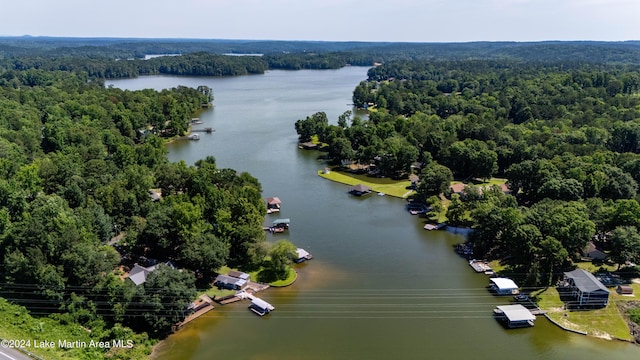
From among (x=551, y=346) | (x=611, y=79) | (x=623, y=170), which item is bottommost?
(x=551, y=346)

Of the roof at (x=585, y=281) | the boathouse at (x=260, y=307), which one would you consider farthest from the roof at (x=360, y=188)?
the roof at (x=585, y=281)

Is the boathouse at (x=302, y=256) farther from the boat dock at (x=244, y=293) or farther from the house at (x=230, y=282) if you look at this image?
the house at (x=230, y=282)

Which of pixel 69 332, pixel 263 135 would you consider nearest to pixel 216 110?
pixel 263 135

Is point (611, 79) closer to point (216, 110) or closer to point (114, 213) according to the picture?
point (216, 110)

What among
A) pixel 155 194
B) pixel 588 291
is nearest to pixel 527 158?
pixel 588 291

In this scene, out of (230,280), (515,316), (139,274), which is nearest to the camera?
(515,316)

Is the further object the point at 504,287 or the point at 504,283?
the point at 504,283

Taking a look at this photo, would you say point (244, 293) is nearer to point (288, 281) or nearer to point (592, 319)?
point (288, 281)
